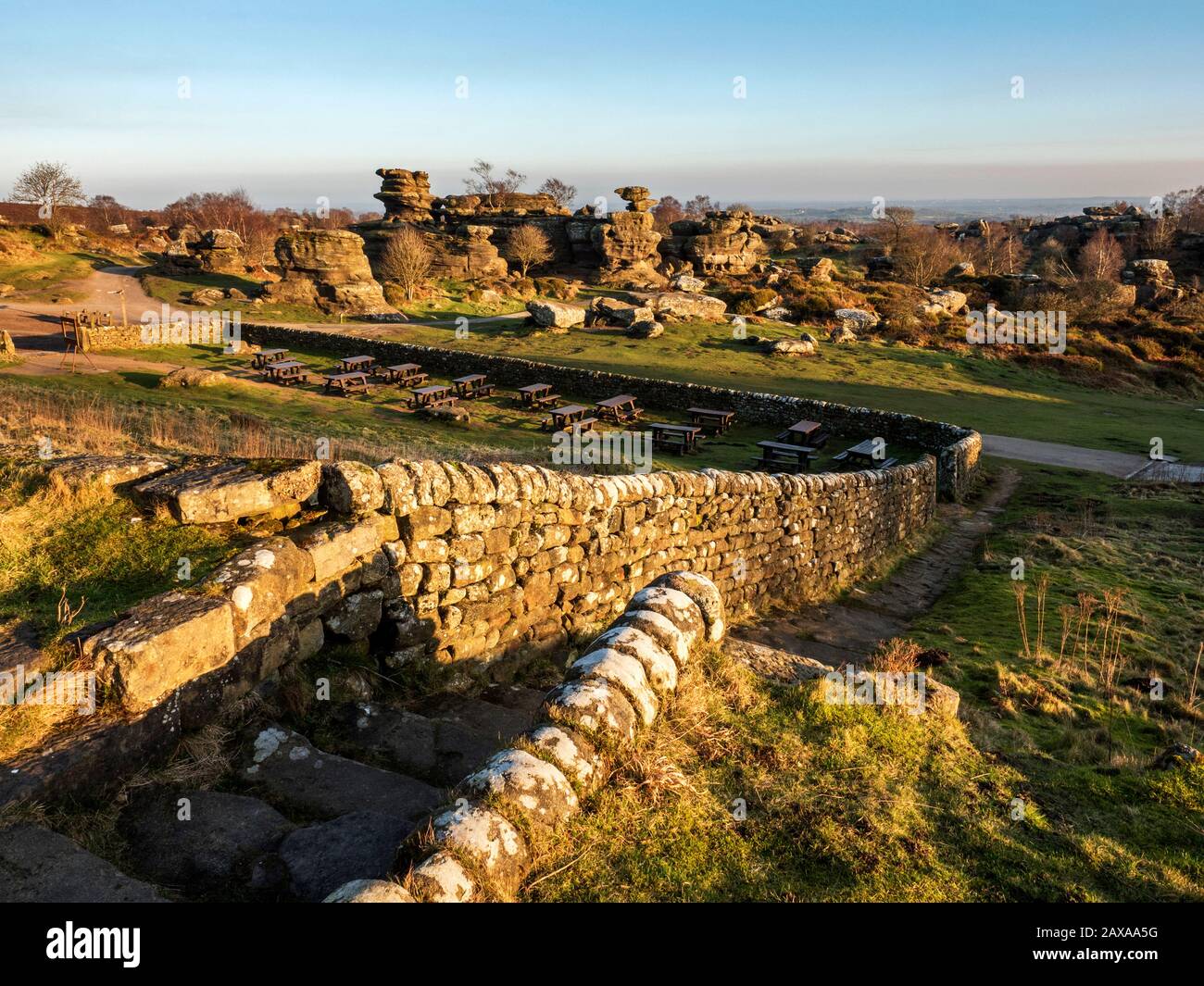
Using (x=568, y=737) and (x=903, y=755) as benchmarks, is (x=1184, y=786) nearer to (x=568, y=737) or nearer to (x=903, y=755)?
(x=903, y=755)

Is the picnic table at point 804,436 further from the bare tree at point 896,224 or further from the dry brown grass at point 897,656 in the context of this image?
the bare tree at point 896,224

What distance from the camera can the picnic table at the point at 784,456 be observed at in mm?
19297

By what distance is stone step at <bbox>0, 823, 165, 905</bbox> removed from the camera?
275 centimetres

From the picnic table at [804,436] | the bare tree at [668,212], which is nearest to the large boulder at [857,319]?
the picnic table at [804,436]

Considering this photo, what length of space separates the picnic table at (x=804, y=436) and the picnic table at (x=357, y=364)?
629 inches

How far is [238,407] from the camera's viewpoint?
2156 centimetres

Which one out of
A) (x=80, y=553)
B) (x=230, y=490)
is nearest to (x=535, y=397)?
(x=230, y=490)

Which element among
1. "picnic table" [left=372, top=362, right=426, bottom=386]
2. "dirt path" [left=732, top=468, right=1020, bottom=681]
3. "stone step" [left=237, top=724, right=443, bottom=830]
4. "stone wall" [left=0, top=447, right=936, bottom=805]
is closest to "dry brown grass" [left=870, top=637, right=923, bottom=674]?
"dirt path" [left=732, top=468, right=1020, bottom=681]

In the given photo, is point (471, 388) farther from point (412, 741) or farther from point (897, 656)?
point (412, 741)

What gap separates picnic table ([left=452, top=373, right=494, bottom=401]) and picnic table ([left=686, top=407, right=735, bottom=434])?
7681 millimetres

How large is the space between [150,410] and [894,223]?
75.9 metres

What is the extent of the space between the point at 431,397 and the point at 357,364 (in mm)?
5149
